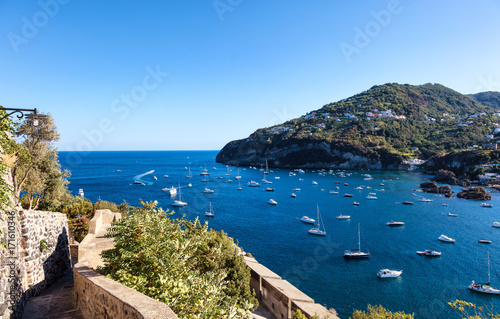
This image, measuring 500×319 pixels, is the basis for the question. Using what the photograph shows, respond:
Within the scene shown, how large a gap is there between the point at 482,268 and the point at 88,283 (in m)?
36.5

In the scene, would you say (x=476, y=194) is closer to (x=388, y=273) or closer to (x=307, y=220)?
(x=307, y=220)

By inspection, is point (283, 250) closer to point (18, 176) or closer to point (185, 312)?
point (18, 176)

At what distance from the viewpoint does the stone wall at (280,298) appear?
1009 centimetres

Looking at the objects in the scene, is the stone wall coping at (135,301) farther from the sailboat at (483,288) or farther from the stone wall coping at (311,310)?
the sailboat at (483,288)

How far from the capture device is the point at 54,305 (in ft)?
23.7

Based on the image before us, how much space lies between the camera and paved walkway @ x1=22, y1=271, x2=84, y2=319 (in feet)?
21.5

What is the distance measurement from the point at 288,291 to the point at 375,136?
407ft

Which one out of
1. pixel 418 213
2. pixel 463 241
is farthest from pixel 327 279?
pixel 418 213

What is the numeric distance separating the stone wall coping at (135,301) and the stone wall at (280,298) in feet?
23.5

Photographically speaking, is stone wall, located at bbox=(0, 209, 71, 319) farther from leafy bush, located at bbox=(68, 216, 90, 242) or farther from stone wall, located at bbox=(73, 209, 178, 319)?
leafy bush, located at bbox=(68, 216, 90, 242)

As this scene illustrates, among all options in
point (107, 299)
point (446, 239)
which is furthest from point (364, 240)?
point (107, 299)

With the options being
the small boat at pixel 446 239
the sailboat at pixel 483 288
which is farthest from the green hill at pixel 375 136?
the sailboat at pixel 483 288

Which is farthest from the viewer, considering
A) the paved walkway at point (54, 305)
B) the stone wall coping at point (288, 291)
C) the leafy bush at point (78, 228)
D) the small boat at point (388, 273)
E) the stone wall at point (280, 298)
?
the small boat at point (388, 273)

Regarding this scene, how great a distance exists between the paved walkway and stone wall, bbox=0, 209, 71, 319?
8.4 inches
